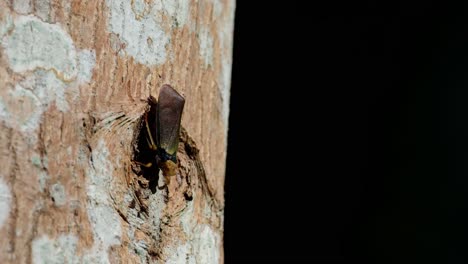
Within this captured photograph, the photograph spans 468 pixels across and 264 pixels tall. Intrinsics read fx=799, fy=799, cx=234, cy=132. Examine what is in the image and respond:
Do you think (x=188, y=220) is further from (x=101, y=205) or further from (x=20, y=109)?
(x=20, y=109)

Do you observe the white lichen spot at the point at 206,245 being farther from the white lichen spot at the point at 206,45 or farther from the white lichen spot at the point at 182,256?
the white lichen spot at the point at 206,45

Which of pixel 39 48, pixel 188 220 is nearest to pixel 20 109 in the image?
pixel 39 48

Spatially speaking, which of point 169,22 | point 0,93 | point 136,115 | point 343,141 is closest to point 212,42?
point 169,22

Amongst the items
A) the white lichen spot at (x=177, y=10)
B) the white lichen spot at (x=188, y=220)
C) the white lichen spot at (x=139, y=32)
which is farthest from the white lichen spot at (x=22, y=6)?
the white lichen spot at (x=188, y=220)

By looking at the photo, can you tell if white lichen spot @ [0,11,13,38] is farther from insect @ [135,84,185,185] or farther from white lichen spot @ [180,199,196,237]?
white lichen spot @ [180,199,196,237]

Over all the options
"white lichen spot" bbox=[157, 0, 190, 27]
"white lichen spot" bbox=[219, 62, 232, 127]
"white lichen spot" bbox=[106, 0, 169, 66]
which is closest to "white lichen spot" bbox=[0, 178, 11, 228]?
"white lichen spot" bbox=[106, 0, 169, 66]

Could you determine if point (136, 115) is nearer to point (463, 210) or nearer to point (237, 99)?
point (463, 210)
